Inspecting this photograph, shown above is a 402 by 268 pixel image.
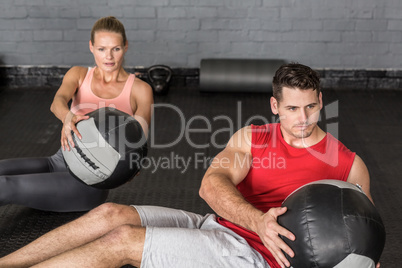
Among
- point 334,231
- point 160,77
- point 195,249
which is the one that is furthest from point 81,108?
point 160,77

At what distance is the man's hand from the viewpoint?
186 cm

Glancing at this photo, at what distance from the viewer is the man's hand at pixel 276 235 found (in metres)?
1.86

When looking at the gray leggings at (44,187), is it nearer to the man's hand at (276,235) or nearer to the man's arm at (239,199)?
the man's arm at (239,199)

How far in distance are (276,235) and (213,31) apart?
157 inches

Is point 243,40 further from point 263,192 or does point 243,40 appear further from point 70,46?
point 263,192

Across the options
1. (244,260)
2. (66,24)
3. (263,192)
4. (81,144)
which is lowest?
(244,260)

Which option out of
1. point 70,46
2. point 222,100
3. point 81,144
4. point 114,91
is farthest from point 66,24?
point 81,144

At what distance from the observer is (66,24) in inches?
219

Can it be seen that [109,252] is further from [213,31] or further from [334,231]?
[213,31]

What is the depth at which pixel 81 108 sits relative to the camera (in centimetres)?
296

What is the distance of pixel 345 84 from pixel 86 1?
9.49 ft

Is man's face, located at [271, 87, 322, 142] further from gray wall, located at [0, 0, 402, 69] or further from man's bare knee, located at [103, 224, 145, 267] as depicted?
gray wall, located at [0, 0, 402, 69]

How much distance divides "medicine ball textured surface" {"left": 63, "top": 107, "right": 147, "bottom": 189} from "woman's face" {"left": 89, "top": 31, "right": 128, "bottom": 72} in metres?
0.51

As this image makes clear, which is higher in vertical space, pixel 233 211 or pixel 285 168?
pixel 285 168
